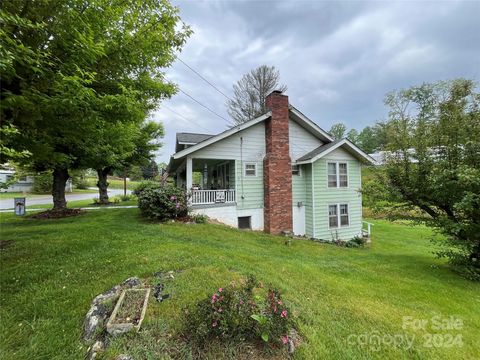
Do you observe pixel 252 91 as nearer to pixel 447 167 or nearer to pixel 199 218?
pixel 199 218

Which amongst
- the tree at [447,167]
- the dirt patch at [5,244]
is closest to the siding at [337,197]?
the tree at [447,167]

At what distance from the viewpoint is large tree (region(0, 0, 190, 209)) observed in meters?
3.46

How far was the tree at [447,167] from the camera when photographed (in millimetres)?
6598

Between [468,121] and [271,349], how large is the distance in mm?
8394

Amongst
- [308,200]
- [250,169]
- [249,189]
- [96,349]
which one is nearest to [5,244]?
[96,349]

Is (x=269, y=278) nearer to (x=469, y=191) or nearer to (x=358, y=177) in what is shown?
(x=469, y=191)

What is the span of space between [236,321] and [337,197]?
38.3 feet

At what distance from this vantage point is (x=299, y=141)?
42.1ft

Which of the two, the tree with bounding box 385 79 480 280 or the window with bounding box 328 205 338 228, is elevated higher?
the tree with bounding box 385 79 480 280

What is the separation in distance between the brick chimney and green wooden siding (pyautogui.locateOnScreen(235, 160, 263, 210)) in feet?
0.89

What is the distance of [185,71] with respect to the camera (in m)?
13.2

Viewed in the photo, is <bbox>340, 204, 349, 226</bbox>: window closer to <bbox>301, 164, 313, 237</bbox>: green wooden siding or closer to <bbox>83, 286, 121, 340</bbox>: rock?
<bbox>301, 164, 313, 237</bbox>: green wooden siding

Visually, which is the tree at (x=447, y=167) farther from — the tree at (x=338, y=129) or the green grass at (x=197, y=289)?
the tree at (x=338, y=129)

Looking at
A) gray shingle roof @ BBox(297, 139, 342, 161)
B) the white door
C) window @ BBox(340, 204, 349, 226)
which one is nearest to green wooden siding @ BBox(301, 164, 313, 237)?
the white door
